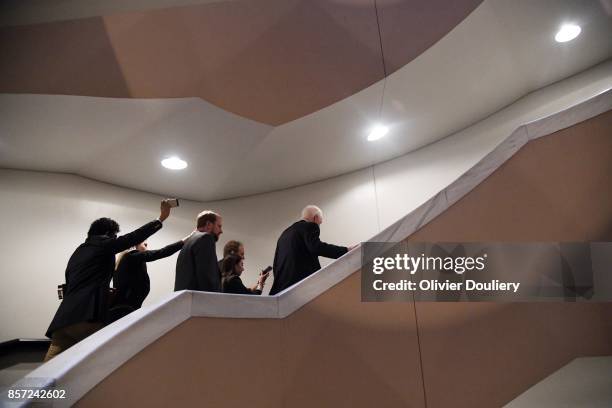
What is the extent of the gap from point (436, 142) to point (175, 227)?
3932 mm

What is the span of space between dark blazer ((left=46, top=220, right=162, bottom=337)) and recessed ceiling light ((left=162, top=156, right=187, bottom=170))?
2.82 meters

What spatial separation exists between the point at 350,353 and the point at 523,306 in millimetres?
1085

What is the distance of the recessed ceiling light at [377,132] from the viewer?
5.64 meters

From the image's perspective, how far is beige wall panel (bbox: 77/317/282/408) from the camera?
217cm

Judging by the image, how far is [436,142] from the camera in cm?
610

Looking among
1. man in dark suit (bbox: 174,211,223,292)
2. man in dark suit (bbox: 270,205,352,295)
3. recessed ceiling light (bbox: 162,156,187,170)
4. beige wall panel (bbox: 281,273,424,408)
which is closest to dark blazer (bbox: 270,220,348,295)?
man in dark suit (bbox: 270,205,352,295)

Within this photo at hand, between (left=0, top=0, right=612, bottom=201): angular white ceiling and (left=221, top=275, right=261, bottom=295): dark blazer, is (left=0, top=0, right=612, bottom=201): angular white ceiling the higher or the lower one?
the higher one

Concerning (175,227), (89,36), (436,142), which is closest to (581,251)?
(436,142)

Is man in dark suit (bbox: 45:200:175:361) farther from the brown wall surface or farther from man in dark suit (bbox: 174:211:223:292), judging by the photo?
the brown wall surface

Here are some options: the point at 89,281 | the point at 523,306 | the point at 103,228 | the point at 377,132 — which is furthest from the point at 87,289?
the point at 377,132

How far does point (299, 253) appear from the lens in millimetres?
3498

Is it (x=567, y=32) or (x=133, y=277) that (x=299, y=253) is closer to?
(x=133, y=277)

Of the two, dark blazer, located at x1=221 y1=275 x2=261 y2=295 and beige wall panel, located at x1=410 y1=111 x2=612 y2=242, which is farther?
dark blazer, located at x1=221 y1=275 x2=261 y2=295

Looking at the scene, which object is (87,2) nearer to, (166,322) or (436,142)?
(166,322)
